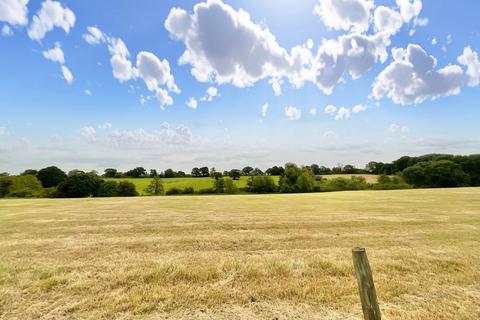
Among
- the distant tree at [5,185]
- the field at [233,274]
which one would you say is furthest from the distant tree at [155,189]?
the field at [233,274]

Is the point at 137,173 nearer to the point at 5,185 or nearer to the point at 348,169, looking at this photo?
the point at 5,185

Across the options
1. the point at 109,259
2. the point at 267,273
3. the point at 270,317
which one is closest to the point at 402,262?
the point at 267,273

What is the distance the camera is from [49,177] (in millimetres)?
88000

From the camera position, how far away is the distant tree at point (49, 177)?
286 feet

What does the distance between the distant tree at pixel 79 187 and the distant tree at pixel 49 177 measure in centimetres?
1715

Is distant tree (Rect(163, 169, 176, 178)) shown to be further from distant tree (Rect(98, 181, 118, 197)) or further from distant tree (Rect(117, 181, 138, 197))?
distant tree (Rect(98, 181, 118, 197))

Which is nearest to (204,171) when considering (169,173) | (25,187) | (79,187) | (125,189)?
(169,173)

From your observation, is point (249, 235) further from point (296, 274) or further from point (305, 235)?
point (296, 274)

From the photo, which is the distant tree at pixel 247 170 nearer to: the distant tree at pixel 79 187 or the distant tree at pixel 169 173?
the distant tree at pixel 169 173

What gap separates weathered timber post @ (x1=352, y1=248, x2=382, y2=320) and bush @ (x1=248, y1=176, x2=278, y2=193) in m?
81.8

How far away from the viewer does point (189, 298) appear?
6012mm

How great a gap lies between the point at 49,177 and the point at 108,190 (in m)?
27.7

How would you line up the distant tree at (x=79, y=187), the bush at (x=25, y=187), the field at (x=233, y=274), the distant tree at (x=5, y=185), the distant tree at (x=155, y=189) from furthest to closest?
the distant tree at (x=155, y=189), the distant tree at (x=5, y=185), the distant tree at (x=79, y=187), the bush at (x=25, y=187), the field at (x=233, y=274)

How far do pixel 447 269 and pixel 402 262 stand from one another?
113cm
